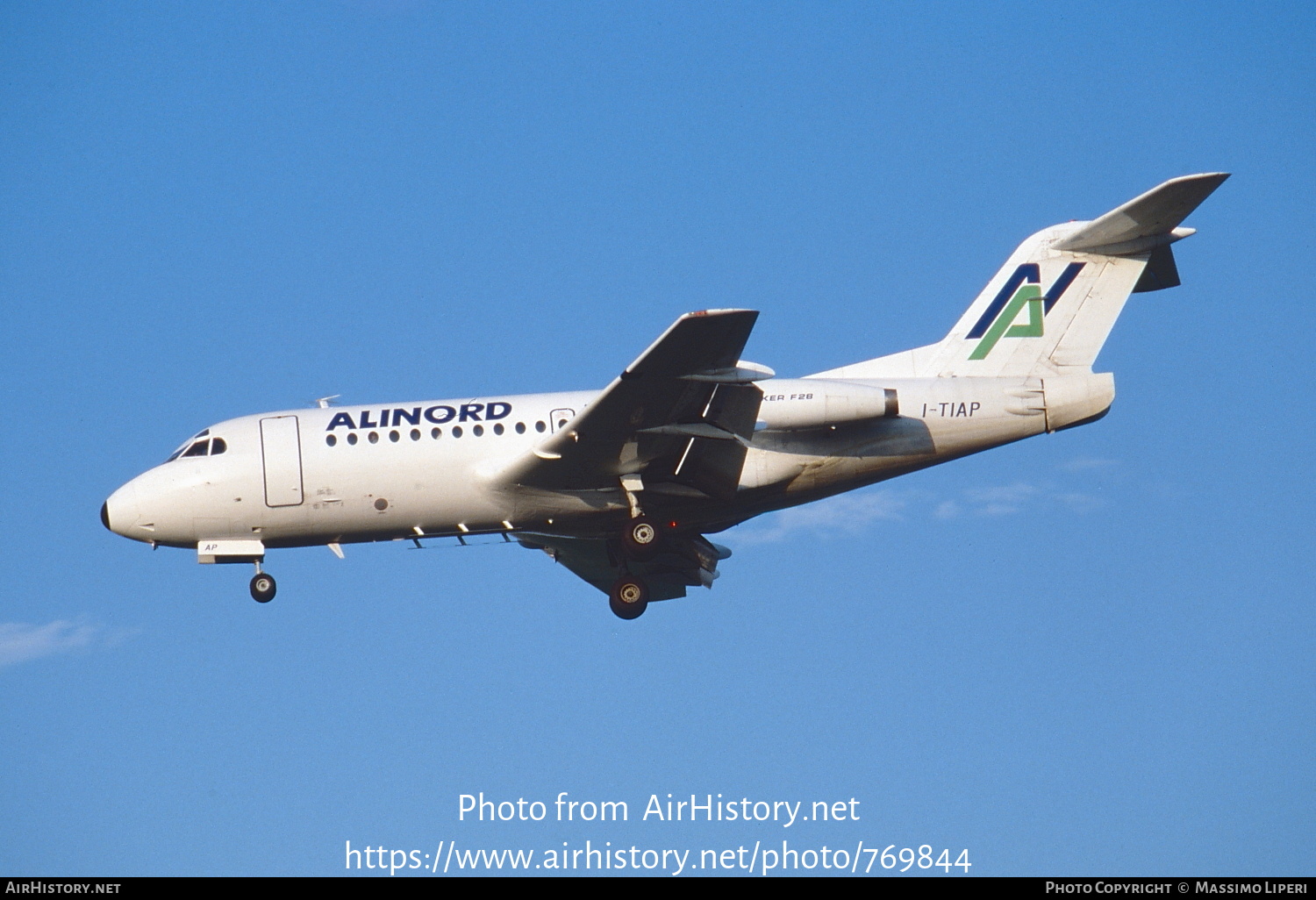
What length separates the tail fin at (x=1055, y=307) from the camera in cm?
2766

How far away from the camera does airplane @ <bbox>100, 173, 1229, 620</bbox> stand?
2648 centimetres

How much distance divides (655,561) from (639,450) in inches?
136

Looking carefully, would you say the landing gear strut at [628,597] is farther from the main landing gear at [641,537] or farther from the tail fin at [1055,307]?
the tail fin at [1055,307]

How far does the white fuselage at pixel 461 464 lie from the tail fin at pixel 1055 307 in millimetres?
623

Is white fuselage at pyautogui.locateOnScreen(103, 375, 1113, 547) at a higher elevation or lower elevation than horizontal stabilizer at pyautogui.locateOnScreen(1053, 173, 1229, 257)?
lower

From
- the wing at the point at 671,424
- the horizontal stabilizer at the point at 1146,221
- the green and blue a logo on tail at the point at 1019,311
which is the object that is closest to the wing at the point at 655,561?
the wing at the point at 671,424

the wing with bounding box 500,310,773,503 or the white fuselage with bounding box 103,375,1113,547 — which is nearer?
the wing with bounding box 500,310,773,503

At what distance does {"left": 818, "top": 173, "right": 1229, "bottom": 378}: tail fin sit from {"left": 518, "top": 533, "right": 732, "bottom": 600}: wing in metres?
4.35

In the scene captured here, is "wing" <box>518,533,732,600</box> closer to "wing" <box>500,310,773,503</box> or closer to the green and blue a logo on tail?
"wing" <box>500,310,773,503</box>

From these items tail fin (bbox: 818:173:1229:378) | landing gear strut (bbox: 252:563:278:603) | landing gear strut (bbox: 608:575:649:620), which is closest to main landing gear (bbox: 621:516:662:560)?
landing gear strut (bbox: 608:575:649:620)

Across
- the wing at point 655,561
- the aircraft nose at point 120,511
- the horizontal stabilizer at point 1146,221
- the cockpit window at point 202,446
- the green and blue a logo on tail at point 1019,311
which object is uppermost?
the horizontal stabilizer at point 1146,221

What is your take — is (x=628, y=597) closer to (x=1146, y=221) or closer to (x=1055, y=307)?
(x=1055, y=307)
